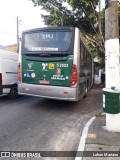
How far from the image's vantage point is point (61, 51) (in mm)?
9312

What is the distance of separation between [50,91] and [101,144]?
4135 mm

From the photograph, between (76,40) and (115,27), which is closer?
Result: (115,27)

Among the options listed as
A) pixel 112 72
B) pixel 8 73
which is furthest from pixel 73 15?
pixel 112 72

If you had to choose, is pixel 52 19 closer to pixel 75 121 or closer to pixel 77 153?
pixel 75 121

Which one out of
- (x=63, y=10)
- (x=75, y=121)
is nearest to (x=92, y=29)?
(x=63, y=10)

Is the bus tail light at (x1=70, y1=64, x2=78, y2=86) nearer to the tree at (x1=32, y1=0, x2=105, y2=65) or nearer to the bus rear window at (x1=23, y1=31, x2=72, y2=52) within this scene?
the bus rear window at (x1=23, y1=31, x2=72, y2=52)

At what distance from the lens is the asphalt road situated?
572cm

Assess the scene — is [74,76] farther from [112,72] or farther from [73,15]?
[73,15]

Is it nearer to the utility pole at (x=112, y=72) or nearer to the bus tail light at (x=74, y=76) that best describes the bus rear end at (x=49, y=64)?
the bus tail light at (x=74, y=76)

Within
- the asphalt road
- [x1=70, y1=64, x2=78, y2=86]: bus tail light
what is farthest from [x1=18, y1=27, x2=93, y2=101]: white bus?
the asphalt road

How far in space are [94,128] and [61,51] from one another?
3.52 m

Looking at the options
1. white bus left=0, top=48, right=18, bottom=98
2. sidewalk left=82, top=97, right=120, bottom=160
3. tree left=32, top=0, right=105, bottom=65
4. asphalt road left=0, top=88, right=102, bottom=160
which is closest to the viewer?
sidewalk left=82, top=97, right=120, bottom=160

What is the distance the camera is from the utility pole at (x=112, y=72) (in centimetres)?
659

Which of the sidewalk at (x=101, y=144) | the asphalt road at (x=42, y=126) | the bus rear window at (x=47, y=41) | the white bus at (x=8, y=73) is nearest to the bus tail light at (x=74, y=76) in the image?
the bus rear window at (x=47, y=41)
